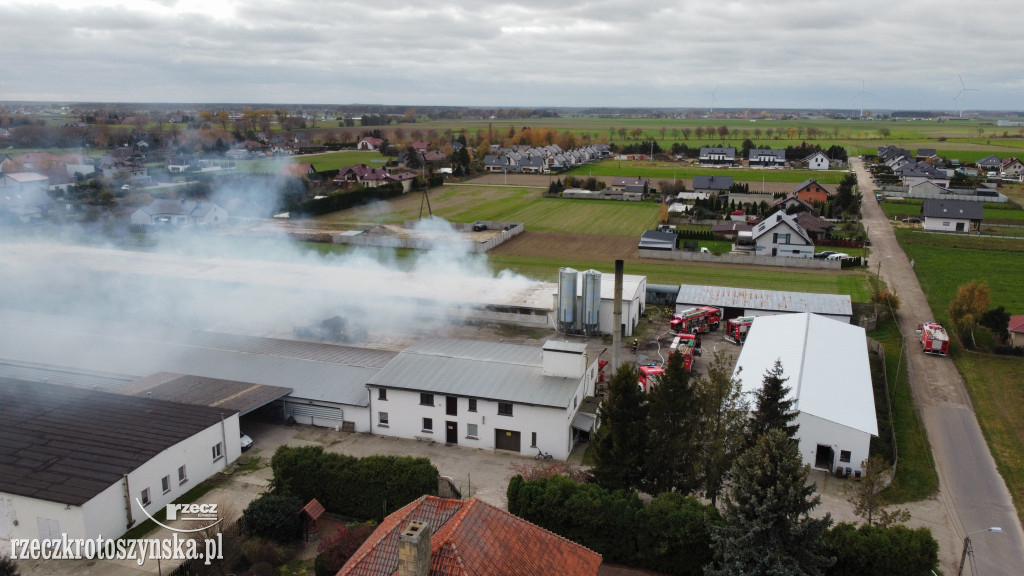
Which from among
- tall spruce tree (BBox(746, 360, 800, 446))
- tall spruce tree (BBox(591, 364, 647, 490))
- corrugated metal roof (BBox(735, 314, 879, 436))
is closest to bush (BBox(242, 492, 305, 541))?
tall spruce tree (BBox(591, 364, 647, 490))

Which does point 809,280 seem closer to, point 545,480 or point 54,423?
point 545,480

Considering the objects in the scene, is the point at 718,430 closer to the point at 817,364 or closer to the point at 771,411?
the point at 771,411

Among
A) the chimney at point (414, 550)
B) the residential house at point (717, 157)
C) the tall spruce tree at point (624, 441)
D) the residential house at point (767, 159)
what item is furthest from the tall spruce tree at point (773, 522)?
the residential house at point (767, 159)

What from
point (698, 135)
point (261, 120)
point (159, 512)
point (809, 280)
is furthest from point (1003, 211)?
point (698, 135)

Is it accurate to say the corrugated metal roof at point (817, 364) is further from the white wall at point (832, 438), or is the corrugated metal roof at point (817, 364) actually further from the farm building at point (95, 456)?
the farm building at point (95, 456)

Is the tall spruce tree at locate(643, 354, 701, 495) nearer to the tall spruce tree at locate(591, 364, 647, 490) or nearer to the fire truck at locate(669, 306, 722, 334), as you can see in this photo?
the tall spruce tree at locate(591, 364, 647, 490)

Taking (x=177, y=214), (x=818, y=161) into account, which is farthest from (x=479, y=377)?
(x=818, y=161)
